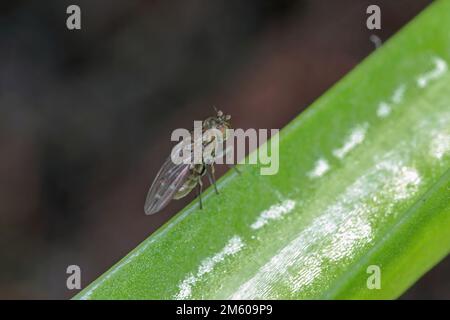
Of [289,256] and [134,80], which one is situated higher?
[134,80]

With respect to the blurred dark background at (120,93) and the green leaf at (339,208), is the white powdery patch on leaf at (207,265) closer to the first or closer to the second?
the green leaf at (339,208)

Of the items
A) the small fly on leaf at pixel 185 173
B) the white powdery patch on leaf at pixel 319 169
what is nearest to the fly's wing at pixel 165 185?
the small fly on leaf at pixel 185 173

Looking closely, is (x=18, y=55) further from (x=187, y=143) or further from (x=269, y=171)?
(x=269, y=171)

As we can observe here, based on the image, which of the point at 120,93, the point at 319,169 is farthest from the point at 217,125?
the point at 120,93

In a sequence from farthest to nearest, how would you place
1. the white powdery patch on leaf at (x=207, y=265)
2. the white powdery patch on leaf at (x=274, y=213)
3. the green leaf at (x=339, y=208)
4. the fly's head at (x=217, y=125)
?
the fly's head at (x=217, y=125), the white powdery patch on leaf at (x=274, y=213), the white powdery patch on leaf at (x=207, y=265), the green leaf at (x=339, y=208)
